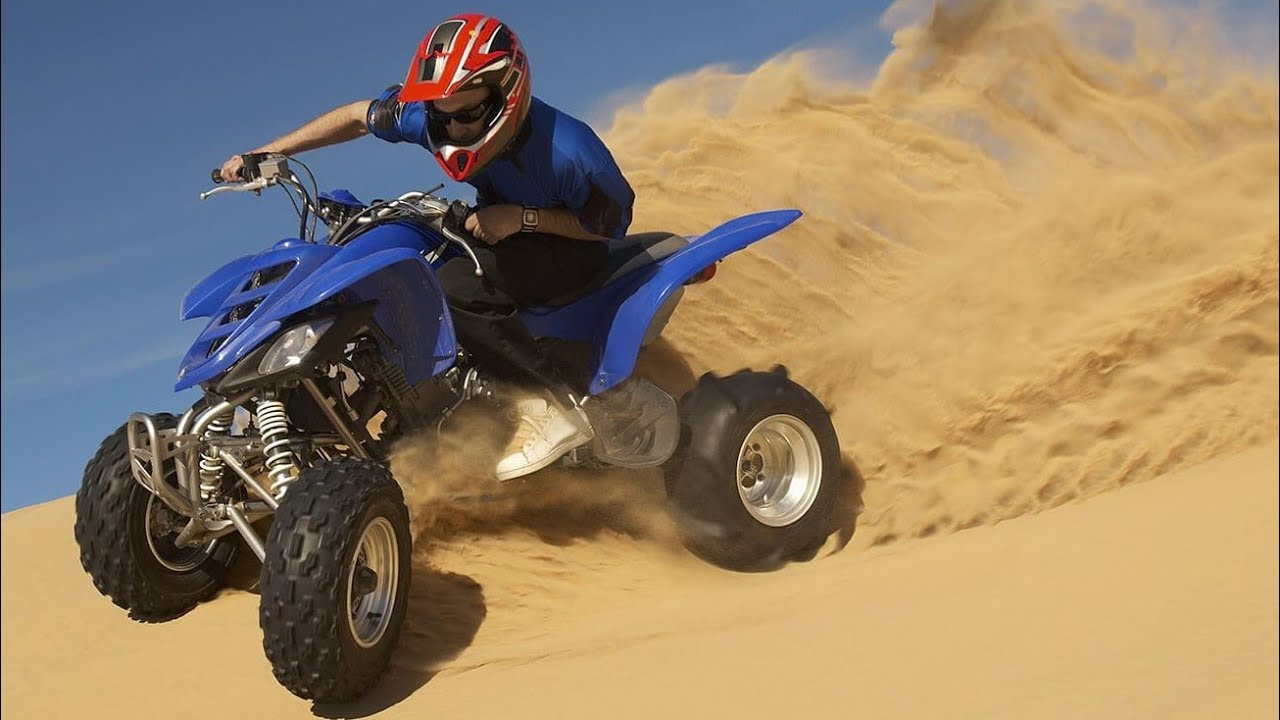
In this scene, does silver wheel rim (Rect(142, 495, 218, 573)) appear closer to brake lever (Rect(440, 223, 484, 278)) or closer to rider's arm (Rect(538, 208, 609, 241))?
brake lever (Rect(440, 223, 484, 278))

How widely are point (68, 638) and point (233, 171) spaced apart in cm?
271

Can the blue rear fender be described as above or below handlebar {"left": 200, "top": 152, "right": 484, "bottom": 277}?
below

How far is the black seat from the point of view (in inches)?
201

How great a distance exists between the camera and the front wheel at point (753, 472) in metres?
5.26

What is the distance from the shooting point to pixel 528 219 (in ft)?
15.2

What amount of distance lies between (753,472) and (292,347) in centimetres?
222

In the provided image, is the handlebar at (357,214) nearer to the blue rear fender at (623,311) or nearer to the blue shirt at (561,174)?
the blue shirt at (561,174)

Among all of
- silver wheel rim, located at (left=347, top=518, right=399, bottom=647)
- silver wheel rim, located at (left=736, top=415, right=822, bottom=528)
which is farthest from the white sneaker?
silver wheel rim, located at (left=736, top=415, right=822, bottom=528)

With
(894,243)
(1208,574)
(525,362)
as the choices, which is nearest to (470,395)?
(525,362)

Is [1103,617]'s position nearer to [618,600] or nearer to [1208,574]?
[1208,574]

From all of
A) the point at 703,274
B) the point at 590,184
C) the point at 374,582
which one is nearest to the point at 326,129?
the point at 590,184

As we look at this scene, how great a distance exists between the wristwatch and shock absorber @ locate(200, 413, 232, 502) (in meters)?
1.26

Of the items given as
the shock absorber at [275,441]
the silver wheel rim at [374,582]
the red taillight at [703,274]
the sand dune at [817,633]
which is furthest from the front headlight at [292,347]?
the red taillight at [703,274]

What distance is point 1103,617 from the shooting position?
3467 mm
